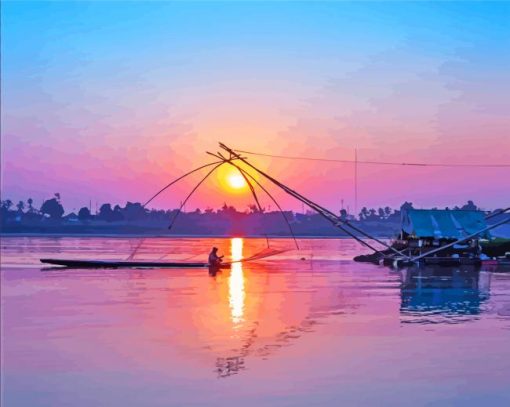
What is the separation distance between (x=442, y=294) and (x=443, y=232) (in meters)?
15.5

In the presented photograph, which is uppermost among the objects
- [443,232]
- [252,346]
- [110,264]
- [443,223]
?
[443,223]

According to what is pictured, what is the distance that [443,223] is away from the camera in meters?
37.2

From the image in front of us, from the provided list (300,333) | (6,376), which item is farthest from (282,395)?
(300,333)

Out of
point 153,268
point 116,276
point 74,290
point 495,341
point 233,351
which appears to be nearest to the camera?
point 233,351

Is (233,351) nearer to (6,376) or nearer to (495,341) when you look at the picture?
(6,376)

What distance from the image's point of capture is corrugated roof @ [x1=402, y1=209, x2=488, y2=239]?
36594 mm

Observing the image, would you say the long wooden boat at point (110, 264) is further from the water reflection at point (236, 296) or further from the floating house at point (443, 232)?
the floating house at point (443, 232)

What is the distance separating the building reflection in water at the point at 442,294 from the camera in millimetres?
16359

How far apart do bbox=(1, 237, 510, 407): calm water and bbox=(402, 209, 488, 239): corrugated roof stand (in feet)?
45.3

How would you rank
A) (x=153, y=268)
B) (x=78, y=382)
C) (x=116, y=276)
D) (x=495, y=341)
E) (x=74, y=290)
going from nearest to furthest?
(x=78, y=382) < (x=495, y=341) < (x=74, y=290) < (x=116, y=276) < (x=153, y=268)

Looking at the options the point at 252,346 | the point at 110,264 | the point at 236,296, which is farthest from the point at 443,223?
the point at 252,346

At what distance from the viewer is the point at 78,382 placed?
972 cm

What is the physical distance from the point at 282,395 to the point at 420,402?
156cm

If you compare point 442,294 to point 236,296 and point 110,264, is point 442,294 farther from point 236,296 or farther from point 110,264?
point 110,264
